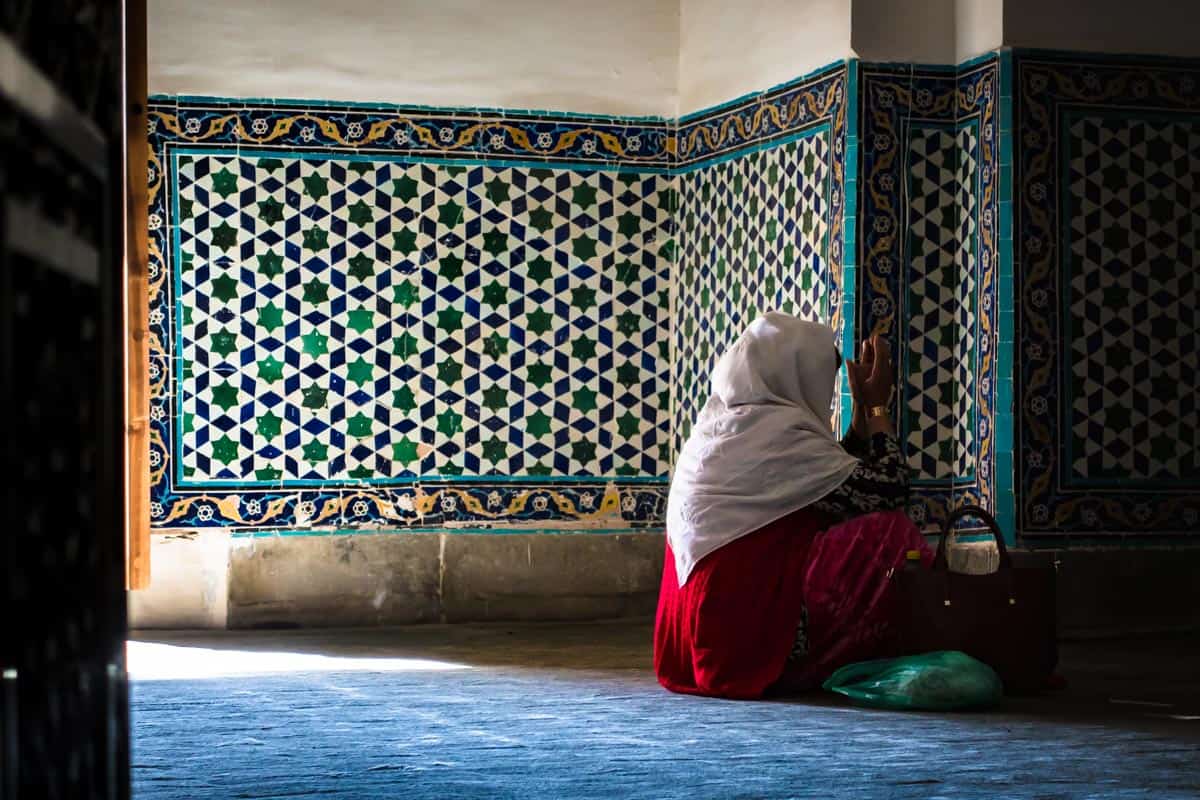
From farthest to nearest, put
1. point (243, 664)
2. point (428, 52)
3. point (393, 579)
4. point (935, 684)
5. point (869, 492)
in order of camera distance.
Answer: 1. point (428, 52)
2. point (393, 579)
3. point (243, 664)
4. point (869, 492)
5. point (935, 684)

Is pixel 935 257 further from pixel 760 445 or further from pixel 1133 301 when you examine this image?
pixel 760 445

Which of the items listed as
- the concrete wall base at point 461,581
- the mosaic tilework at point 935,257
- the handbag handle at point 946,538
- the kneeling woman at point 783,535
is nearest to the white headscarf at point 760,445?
the kneeling woman at point 783,535

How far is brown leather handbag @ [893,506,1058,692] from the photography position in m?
3.74

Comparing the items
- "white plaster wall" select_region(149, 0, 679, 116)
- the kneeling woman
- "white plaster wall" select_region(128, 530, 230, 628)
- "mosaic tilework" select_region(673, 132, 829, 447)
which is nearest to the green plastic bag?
the kneeling woman

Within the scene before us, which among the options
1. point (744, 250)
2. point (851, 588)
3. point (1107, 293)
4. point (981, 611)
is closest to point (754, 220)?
point (744, 250)

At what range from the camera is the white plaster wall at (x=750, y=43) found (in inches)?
209

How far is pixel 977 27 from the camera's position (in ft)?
17.2

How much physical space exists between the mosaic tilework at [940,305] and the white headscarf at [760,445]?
124 centimetres

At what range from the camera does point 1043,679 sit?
388 centimetres

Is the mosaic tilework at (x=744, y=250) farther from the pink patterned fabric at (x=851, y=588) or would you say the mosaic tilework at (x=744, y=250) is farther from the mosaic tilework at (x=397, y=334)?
the pink patterned fabric at (x=851, y=588)

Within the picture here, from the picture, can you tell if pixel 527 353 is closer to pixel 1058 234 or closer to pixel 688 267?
pixel 688 267

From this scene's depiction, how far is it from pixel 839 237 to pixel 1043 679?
6.08 ft

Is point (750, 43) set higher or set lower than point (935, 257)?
higher

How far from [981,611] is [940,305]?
1797 mm
